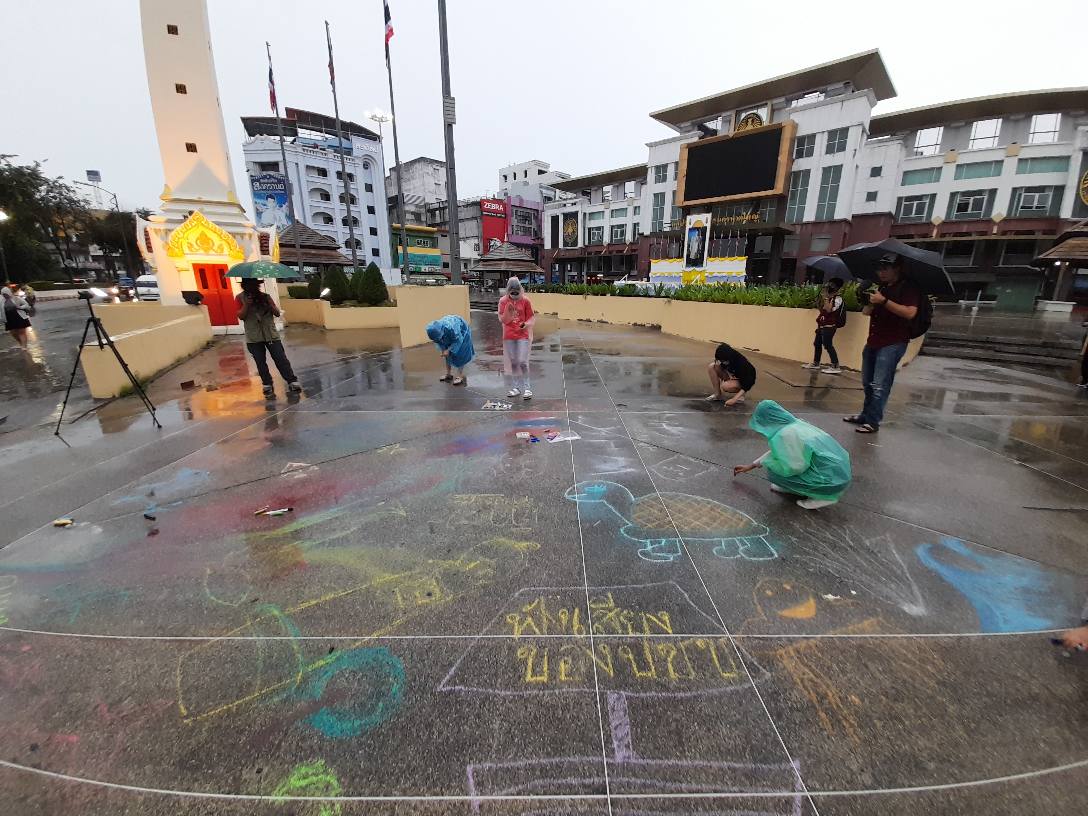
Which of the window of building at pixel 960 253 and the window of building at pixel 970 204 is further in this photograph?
the window of building at pixel 960 253

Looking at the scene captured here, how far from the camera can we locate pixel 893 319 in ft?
16.5

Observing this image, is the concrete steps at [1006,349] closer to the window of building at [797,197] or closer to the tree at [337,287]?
the tree at [337,287]

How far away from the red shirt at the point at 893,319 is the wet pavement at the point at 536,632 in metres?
1.34

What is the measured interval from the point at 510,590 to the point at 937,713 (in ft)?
6.64

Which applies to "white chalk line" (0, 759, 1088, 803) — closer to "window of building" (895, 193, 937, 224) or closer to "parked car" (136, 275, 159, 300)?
"parked car" (136, 275, 159, 300)

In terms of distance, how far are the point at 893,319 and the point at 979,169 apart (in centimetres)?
4170

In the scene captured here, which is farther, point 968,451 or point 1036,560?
point 968,451

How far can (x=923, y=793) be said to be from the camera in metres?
1.58

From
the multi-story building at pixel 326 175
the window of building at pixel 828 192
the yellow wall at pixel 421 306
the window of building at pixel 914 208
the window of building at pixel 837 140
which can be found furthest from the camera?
the multi-story building at pixel 326 175

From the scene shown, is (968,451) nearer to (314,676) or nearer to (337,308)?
(314,676)

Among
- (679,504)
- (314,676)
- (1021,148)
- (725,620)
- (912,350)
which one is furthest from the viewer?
(1021,148)

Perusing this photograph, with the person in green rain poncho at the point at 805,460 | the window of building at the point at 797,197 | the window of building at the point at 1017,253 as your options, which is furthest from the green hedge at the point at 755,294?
the window of building at the point at 1017,253

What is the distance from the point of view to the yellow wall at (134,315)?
11.4 m

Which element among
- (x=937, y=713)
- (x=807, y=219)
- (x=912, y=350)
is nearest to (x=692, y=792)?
(x=937, y=713)
